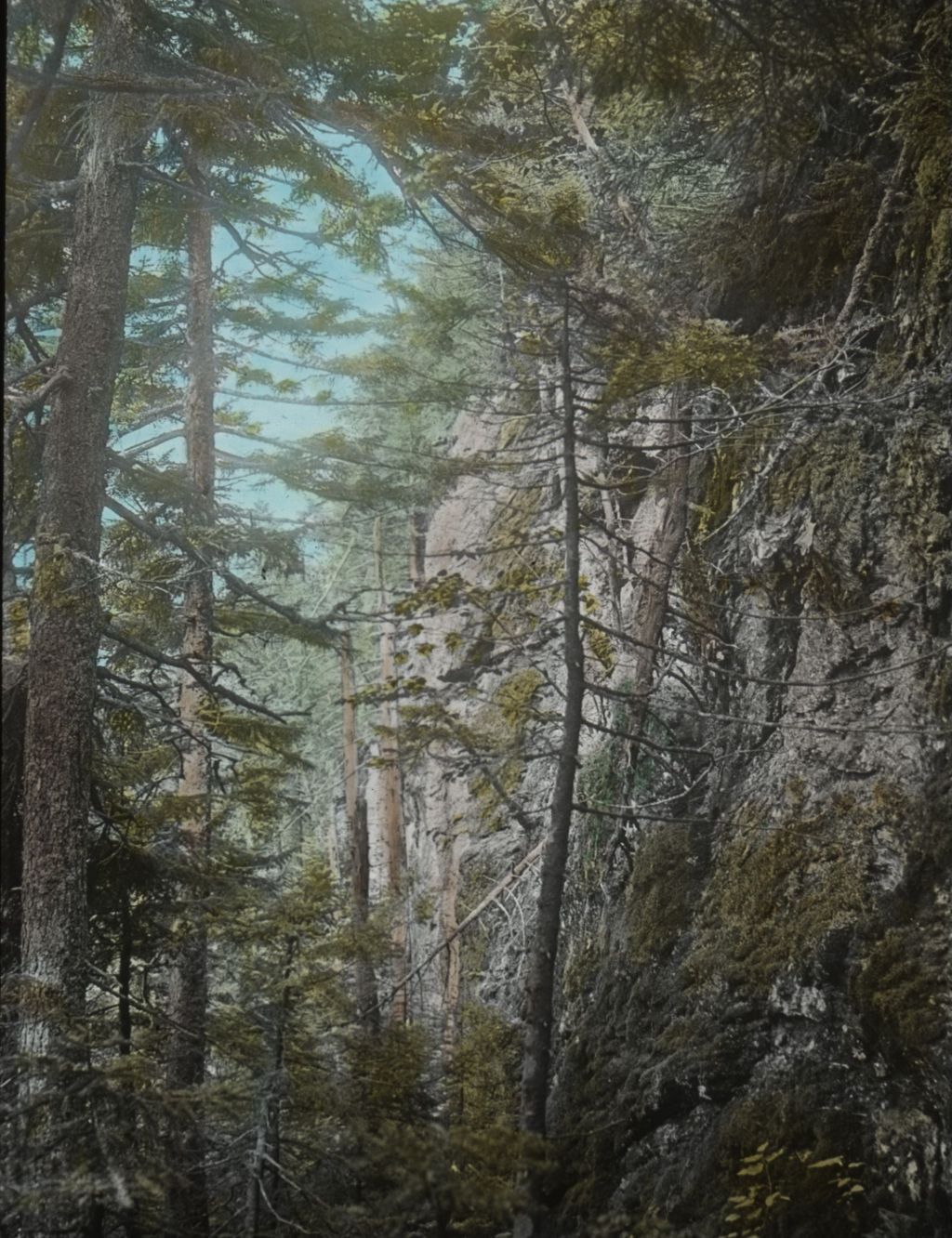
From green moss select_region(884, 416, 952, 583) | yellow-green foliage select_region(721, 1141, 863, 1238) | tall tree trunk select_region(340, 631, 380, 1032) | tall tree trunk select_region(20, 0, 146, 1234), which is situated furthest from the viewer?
green moss select_region(884, 416, 952, 583)

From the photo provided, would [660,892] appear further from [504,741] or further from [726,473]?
[726,473]

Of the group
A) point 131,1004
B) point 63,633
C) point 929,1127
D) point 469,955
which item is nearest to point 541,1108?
point 469,955

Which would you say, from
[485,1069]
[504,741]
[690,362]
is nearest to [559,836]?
[504,741]

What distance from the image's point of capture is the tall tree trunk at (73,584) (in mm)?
2398

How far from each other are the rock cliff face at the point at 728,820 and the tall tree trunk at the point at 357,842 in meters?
0.12

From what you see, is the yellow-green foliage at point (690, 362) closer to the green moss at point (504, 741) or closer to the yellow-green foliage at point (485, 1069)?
the green moss at point (504, 741)

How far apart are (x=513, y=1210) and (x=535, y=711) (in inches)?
41.1

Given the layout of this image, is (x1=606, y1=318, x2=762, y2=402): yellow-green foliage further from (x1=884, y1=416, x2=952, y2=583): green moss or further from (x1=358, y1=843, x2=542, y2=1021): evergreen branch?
(x1=358, y1=843, x2=542, y2=1021): evergreen branch

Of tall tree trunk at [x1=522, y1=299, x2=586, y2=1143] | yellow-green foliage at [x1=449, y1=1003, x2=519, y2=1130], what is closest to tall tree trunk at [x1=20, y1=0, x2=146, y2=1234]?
yellow-green foliage at [x1=449, y1=1003, x2=519, y2=1130]

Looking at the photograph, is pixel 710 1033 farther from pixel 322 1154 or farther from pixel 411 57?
pixel 411 57

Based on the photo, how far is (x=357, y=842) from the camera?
2377 mm

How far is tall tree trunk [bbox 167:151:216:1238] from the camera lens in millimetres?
2143

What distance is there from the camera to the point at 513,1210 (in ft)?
6.59

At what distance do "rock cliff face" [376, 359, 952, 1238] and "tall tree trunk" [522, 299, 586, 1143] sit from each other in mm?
51
